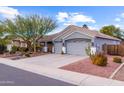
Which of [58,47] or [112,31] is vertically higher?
[112,31]

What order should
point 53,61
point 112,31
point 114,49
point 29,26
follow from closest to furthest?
point 53,61, point 114,49, point 29,26, point 112,31

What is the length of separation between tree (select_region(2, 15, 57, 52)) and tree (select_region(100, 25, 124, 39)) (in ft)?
101

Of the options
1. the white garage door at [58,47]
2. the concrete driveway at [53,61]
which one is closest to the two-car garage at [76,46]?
the white garage door at [58,47]

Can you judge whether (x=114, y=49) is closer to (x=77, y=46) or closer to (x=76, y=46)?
(x=77, y=46)

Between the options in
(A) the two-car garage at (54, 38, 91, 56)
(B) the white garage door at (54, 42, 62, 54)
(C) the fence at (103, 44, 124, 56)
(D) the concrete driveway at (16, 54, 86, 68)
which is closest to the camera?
(D) the concrete driveway at (16, 54, 86, 68)

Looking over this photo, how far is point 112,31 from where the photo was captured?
194ft

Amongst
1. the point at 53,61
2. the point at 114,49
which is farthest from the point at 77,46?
the point at 53,61

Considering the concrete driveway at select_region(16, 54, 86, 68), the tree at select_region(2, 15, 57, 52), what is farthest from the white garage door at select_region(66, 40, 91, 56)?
the tree at select_region(2, 15, 57, 52)

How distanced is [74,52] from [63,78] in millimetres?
15362

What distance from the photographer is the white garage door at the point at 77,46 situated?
24905 mm

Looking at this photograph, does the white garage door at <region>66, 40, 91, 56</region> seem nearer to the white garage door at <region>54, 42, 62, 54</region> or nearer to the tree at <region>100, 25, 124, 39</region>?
the white garage door at <region>54, 42, 62, 54</region>

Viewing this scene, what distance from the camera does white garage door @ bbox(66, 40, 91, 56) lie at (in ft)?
81.7

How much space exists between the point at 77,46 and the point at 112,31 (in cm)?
3677
